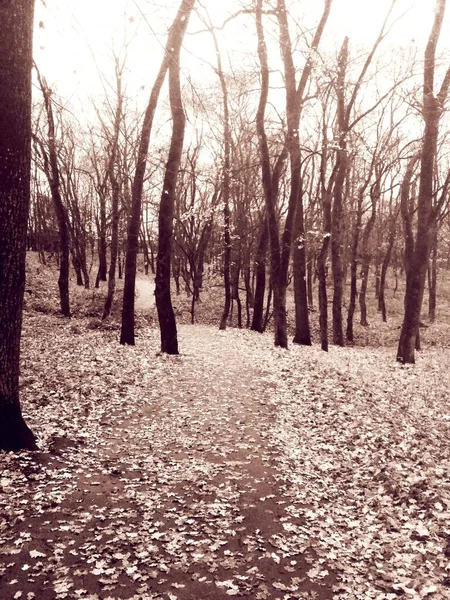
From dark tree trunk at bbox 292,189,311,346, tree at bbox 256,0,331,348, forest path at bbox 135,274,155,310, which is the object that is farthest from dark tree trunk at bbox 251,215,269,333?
forest path at bbox 135,274,155,310

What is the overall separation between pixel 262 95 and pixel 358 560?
14.4 m

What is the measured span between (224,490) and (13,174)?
4881 mm

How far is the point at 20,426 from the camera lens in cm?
638

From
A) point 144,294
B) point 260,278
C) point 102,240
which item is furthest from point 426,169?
point 144,294

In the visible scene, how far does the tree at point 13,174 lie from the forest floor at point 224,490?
139 centimetres

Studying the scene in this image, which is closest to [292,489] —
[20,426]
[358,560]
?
[358,560]

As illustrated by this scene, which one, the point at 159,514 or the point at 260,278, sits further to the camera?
the point at 260,278

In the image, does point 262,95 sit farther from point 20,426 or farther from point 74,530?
point 74,530

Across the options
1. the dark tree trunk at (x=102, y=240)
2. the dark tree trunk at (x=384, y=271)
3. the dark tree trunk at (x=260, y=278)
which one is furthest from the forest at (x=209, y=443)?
the dark tree trunk at (x=102, y=240)

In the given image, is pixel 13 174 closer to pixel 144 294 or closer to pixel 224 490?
pixel 224 490

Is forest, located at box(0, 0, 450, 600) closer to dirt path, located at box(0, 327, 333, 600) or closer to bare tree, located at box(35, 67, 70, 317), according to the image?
dirt path, located at box(0, 327, 333, 600)

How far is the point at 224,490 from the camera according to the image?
20.2ft

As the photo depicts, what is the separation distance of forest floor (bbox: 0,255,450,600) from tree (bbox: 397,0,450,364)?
430 centimetres

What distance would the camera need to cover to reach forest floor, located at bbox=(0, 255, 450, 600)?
4.45m
